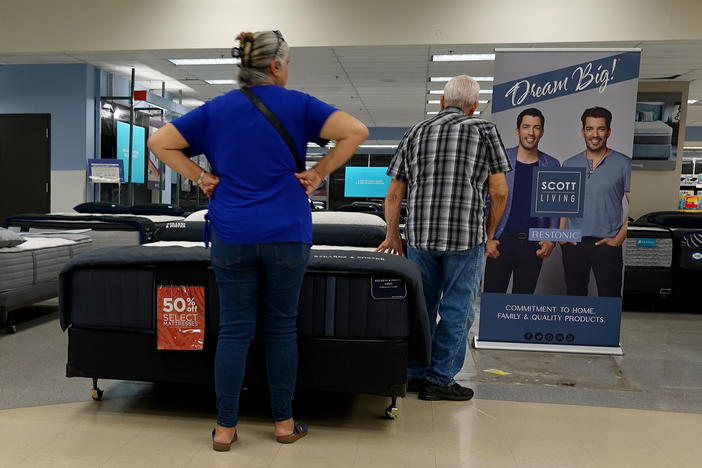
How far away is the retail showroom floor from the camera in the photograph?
5.95 feet

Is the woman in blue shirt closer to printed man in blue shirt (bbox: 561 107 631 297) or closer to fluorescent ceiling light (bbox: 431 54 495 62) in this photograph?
printed man in blue shirt (bbox: 561 107 631 297)

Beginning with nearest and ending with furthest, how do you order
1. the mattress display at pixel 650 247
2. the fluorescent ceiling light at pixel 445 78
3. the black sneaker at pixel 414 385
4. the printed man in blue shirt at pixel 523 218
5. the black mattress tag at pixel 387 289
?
the black mattress tag at pixel 387 289 → the black sneaker at pixel 414 385 → the printed man in blue shirt at pixel 523 218 → the mattress display at pixel 650 247 → the fluorescent ceiling light at pixel 445 78

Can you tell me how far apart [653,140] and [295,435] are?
5.89 m

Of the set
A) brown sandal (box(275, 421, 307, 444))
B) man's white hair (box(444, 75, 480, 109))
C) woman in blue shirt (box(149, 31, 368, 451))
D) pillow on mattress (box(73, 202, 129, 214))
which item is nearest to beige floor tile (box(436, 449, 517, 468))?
brown sandal (box(275, 421, 307, 444))

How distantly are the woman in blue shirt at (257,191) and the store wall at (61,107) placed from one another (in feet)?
25.7

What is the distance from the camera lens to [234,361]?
1.77m

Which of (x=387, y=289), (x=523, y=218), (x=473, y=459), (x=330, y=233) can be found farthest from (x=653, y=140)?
(x=473, y=459)

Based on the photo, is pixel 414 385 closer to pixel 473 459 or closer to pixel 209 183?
pixel 473 459

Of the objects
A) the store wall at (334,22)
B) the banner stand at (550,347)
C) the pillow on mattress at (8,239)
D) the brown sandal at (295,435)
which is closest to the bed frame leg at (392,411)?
the brown sandal at (295,435)

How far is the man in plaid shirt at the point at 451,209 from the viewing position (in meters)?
2.31

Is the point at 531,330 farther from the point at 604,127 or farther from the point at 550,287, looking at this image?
the point at 604,127

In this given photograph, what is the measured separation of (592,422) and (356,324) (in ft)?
3.51

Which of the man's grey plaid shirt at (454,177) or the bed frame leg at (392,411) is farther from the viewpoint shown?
the man's grey plaid shirt at (454,177)

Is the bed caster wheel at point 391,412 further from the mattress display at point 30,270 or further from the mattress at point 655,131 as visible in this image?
the mattress at point 655,131
